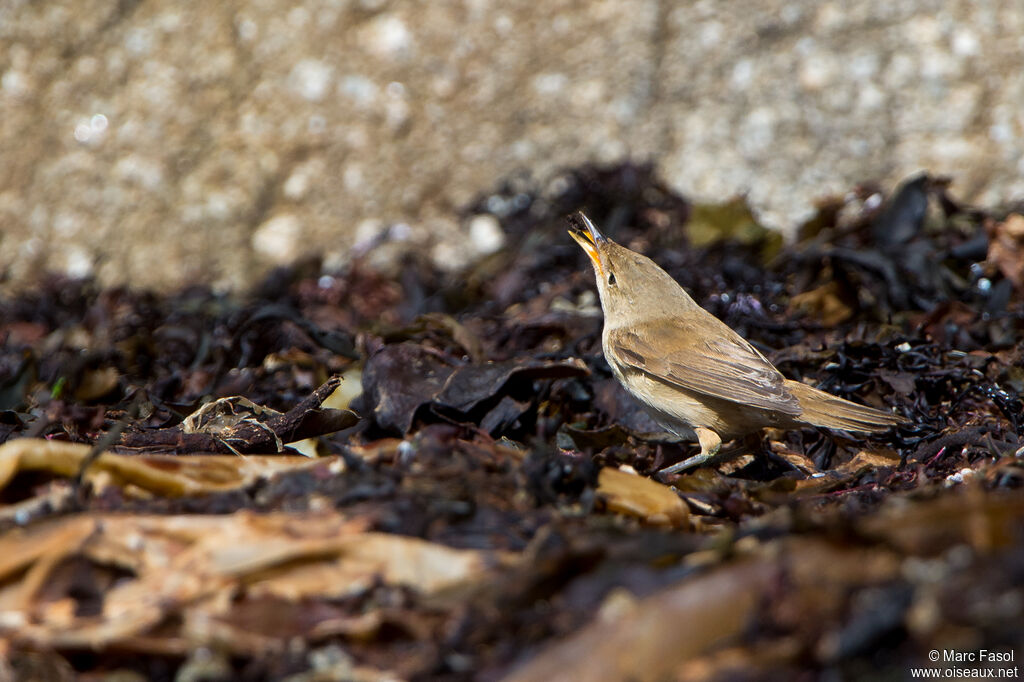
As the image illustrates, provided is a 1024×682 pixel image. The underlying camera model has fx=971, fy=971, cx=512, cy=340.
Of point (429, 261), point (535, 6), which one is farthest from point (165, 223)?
point (535, 6)

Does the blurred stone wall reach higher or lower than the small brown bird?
higher

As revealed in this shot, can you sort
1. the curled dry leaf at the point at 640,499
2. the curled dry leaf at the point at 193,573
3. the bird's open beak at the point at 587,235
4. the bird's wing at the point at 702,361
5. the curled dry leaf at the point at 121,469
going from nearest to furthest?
1. the curled dry leaf at the point at 193,573
2. the curled dry leaf at the point at 121,469
3. the curled dry leaf at the point at 640,499
4. the bird's wing at the point at 702,361
5. the bird's open beak at the point at 587,235

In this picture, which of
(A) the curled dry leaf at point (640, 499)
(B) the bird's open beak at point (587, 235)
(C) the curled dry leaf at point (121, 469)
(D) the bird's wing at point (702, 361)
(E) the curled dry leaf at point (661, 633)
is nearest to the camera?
(E) the curled dry leaf at point (661, 633)

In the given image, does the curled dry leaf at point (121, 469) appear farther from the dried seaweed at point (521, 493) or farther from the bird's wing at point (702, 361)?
the bird's wing at point (702, 361)

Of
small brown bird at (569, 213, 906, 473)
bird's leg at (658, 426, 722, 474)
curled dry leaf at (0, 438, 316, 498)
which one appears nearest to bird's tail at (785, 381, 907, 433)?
small brown bird at (569, 213, 906, 473)

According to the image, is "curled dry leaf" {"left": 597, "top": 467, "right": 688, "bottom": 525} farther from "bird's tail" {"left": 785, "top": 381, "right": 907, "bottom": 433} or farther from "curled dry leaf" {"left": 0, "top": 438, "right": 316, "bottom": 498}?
"bird's tail" {"left": 785, "top": 381, "right": 907, "bottom": 433}

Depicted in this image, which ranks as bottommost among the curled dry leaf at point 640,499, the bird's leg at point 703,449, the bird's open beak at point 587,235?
the bird's leg at point 703,449

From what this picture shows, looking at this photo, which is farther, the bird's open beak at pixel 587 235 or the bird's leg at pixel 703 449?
the bird's open beak at pixel 587 235

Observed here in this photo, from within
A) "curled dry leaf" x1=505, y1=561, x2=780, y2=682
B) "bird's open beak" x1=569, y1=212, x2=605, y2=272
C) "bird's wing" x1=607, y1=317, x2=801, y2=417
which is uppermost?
"curled dry leaf" x1=505, y1=561, x2=780, y2=682

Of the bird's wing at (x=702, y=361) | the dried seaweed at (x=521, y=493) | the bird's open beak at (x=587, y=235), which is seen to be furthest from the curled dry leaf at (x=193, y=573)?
the bird's open beak at (x=587, y=235)
